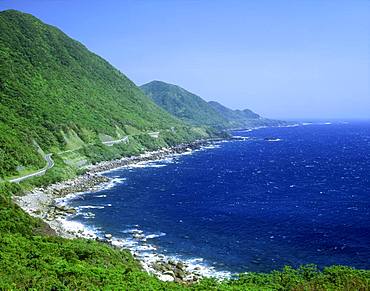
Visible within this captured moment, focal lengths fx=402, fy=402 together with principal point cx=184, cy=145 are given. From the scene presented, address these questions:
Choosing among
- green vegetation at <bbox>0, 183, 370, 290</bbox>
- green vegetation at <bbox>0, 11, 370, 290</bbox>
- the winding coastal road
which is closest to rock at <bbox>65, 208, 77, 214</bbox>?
green vegetation at <bbox>0, 11, 370, 290</bbox>

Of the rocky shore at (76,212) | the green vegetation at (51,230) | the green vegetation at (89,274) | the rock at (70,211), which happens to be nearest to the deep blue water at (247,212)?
the rock at (70,211)

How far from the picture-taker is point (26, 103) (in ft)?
539

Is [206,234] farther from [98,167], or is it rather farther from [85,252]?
[98,167]

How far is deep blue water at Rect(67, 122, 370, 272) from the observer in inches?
2584

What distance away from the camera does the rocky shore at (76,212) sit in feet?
189

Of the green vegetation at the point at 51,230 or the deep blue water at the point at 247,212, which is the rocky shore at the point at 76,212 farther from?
the deep blue water at the point at 247,212

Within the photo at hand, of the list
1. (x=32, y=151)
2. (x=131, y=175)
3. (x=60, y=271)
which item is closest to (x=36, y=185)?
(x=32, y=151)

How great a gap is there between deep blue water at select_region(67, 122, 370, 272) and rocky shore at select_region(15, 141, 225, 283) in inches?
139

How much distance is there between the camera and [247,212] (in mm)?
90875

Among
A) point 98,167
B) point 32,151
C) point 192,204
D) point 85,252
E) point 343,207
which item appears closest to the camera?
point 85,252

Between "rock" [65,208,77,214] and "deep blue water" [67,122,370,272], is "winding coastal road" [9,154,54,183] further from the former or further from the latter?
"rock" [65,208,77,214]

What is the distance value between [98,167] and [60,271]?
368 feet

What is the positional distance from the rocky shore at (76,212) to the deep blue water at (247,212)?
3.52 meters

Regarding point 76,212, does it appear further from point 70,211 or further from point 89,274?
point 89,274
